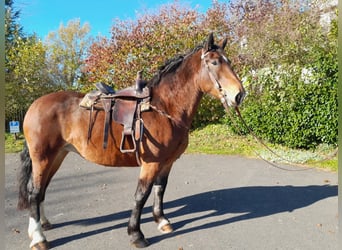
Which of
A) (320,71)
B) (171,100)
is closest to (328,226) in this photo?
(171,100)

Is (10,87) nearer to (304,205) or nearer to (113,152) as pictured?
(113,152)

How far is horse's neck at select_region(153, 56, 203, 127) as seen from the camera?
3029 mm

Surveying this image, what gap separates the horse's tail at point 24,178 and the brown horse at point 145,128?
0.19 metres

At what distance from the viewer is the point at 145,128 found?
2.94 m

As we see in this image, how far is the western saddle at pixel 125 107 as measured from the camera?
2928 mm

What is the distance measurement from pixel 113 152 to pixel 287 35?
9927mm

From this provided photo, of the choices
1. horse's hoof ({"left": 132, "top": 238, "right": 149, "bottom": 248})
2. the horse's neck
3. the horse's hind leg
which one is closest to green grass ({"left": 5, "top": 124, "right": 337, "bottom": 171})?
the horse's neck

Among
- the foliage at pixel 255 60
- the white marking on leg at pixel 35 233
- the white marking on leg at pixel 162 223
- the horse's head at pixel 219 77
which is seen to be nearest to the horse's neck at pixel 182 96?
the horse's head at pixel 219 77

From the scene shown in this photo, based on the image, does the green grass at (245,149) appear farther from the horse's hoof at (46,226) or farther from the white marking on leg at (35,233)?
the white marking on leg at (35,233)

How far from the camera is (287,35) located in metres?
10.6

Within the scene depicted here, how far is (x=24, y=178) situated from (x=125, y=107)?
159 centimetres

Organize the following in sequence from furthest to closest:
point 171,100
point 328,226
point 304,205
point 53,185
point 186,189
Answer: point 53,185 < point 186,189 < point 304,205 < point 328,226 < point 171,100

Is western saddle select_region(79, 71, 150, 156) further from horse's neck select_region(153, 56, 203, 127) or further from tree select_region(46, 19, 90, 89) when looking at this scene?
tree select_region(46, 19, 90, 89)

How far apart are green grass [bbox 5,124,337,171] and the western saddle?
3467 millimetres
